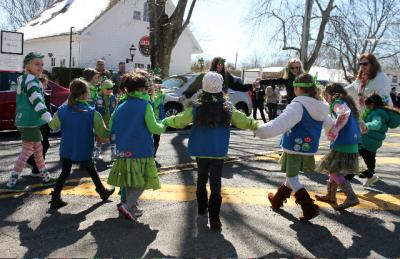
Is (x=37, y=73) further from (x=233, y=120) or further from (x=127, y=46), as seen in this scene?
(x=127, y=46)

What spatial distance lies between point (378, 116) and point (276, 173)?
5.79 feet

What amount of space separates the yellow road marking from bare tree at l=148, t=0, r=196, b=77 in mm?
11347

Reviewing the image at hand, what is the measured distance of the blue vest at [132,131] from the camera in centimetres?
479

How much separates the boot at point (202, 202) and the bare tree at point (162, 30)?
1251cm

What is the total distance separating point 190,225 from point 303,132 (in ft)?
5.04

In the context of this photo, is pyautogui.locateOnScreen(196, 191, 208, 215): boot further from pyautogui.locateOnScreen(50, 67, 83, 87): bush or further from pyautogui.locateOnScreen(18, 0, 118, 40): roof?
pyautogui.locateOnScreen(18, 0, 118, 40): roof

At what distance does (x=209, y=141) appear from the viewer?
464cm

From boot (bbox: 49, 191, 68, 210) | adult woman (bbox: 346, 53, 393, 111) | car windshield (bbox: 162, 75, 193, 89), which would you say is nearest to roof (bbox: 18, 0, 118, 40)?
A: car windshield (bbox: 162, 75, 193, 89)

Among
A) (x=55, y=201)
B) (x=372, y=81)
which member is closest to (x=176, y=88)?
(x=372, y=81)

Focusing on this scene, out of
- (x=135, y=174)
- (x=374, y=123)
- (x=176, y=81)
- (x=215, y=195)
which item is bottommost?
(x=215, y=195)

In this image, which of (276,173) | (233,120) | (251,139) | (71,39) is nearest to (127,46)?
(71,39)

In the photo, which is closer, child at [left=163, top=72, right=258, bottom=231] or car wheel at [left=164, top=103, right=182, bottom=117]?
child at [left=163, top=72, right=258, bottom=231]

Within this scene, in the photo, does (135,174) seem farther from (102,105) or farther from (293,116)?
(102,105)

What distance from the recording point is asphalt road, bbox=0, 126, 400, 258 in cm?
411
